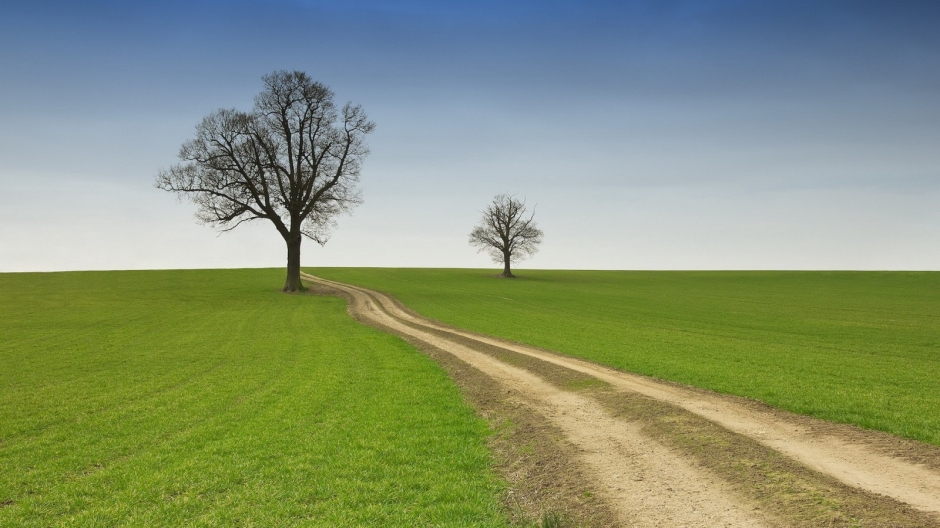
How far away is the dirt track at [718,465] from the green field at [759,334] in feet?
5.13

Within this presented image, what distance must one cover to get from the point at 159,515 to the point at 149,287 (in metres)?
62.7

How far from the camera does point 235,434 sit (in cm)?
1285

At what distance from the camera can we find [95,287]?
62.8m

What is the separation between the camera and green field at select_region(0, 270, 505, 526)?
29.3 ft

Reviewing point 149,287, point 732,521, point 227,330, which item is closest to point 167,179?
point 149,287

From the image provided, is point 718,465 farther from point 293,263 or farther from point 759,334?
point 293,263

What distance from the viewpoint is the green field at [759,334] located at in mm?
15617

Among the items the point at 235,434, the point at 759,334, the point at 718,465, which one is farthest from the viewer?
the point at 759,334

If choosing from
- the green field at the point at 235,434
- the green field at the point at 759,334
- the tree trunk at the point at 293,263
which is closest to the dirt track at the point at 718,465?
the green field at the point at 759,334

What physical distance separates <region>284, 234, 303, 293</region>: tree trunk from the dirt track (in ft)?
134

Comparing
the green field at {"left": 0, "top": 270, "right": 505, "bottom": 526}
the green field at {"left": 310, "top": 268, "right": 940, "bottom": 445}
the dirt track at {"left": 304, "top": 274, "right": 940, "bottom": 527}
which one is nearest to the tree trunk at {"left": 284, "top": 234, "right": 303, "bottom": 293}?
the green field at {"left": 310, "top": 268, "right": 940, "bottom": 445}

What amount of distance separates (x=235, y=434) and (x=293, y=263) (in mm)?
43788

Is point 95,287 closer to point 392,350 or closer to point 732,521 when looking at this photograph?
point 392,350

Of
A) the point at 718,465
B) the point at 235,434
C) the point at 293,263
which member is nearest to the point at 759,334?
the point at 718,465
